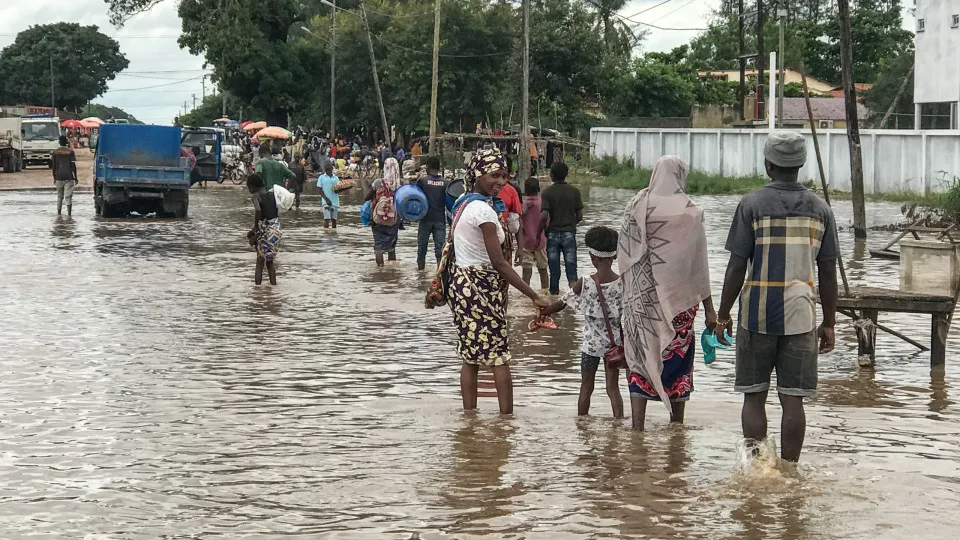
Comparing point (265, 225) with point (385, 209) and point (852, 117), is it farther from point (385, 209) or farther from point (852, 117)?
point (852, 117)

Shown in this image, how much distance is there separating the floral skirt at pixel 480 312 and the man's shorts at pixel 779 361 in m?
1.95

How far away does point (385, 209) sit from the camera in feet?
61.4

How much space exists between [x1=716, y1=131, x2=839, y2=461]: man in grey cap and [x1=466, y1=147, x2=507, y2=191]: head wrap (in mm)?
2019

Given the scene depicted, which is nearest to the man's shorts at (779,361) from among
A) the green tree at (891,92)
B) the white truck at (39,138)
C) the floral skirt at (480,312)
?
the floral skirt at (480,312)

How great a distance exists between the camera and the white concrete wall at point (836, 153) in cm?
3520

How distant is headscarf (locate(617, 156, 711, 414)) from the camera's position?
789 cm

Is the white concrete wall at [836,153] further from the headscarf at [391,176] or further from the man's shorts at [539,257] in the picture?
the man's shorts at [539,257]

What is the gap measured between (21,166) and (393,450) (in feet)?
172

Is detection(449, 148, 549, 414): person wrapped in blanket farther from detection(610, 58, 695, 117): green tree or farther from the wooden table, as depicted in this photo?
detection(610, 58, 695, 117): green tree

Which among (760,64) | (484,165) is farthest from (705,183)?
(484,165)

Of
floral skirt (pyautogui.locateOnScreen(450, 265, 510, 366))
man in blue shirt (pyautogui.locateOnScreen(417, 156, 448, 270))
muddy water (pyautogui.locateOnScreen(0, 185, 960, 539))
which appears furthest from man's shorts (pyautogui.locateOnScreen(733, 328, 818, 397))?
man in blue shirt (pyautogui.locateOnScreen(417, 156, 448, 270))

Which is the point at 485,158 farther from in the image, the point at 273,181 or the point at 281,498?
the point at 273,181

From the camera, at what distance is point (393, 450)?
798 centimetres

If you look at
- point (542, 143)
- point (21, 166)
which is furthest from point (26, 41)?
point (542, 143)
